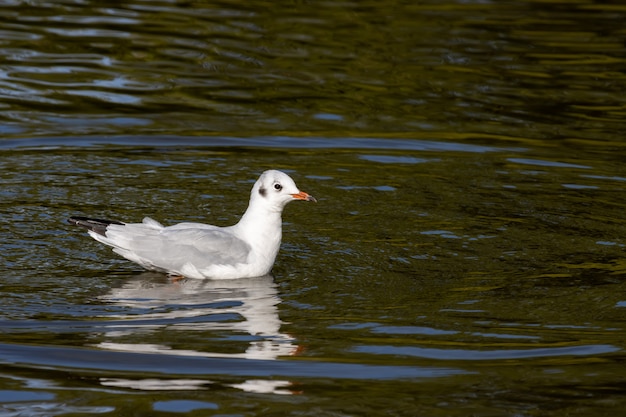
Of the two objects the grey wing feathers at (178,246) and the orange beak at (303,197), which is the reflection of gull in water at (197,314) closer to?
the grey wing feathers at (178,246)

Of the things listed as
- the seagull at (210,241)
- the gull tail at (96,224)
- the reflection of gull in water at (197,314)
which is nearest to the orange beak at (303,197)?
the seagull at (210,241)

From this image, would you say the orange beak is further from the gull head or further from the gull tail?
the gull tail

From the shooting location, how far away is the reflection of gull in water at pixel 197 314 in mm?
8859

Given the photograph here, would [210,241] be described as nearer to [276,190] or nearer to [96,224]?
[276,190]

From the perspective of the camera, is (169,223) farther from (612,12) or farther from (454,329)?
→ (612,12)

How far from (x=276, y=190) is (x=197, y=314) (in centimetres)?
166

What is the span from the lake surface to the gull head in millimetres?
608

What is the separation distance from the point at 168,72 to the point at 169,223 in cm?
619

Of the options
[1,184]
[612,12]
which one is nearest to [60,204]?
[1,184]

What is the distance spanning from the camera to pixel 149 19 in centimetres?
2002

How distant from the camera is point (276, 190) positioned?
35.7ft

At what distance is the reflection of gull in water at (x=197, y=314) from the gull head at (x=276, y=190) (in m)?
0.66

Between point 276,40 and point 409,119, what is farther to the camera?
point 276,40

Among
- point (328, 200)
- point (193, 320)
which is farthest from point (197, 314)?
point (328, 200)
